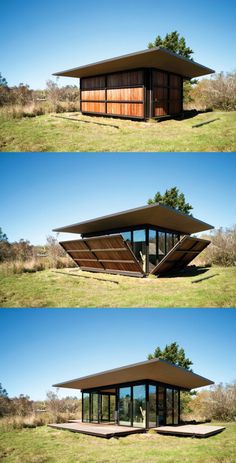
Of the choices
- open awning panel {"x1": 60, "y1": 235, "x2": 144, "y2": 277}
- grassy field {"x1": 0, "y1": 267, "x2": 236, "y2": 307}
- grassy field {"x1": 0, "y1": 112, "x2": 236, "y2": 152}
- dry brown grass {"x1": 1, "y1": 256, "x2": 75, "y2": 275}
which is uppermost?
grassy field {"x1": 0, "y1": 112, "x2": 236, "y2": 152}

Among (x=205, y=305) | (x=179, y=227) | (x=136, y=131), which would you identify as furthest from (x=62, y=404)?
(x=136, y=131)

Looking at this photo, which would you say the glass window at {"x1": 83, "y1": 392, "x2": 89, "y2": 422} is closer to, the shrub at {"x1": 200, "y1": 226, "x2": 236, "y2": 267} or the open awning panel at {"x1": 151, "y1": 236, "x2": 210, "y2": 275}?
the open awning panel at {"x1": 151, "y1": 236, "x2": 210, "y2": 275}

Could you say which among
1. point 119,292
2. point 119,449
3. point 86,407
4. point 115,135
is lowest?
point 86,407

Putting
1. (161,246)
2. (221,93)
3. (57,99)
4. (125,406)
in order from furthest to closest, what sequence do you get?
(57,99)
(221,93)
(161,246)
(125,406)

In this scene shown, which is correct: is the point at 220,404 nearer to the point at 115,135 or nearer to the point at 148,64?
the point at 115,135

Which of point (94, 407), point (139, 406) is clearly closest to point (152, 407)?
point (139, 406)

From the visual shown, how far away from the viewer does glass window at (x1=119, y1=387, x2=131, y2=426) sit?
587 inches

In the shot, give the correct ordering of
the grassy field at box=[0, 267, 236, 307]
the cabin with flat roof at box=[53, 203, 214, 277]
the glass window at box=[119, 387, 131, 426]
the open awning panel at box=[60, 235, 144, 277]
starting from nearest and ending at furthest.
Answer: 1. the grassy field at box=[0, 267, 236, 307]
2. the glass window at box=[119, 387, 131, 426]
3. the cabin with flat roof at box=[53, 203, 214, 277]
4. the open awning panel at box=[60, 235, 144, 277]

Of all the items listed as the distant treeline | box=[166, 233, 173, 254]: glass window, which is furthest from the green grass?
the distant treeline

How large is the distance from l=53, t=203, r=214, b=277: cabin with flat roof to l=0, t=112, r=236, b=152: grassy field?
2.28m

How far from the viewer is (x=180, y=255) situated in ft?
57.6

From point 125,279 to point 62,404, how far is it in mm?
9139

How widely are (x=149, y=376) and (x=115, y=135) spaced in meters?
8.30

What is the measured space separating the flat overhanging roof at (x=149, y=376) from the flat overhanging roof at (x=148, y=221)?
4.61 meters
